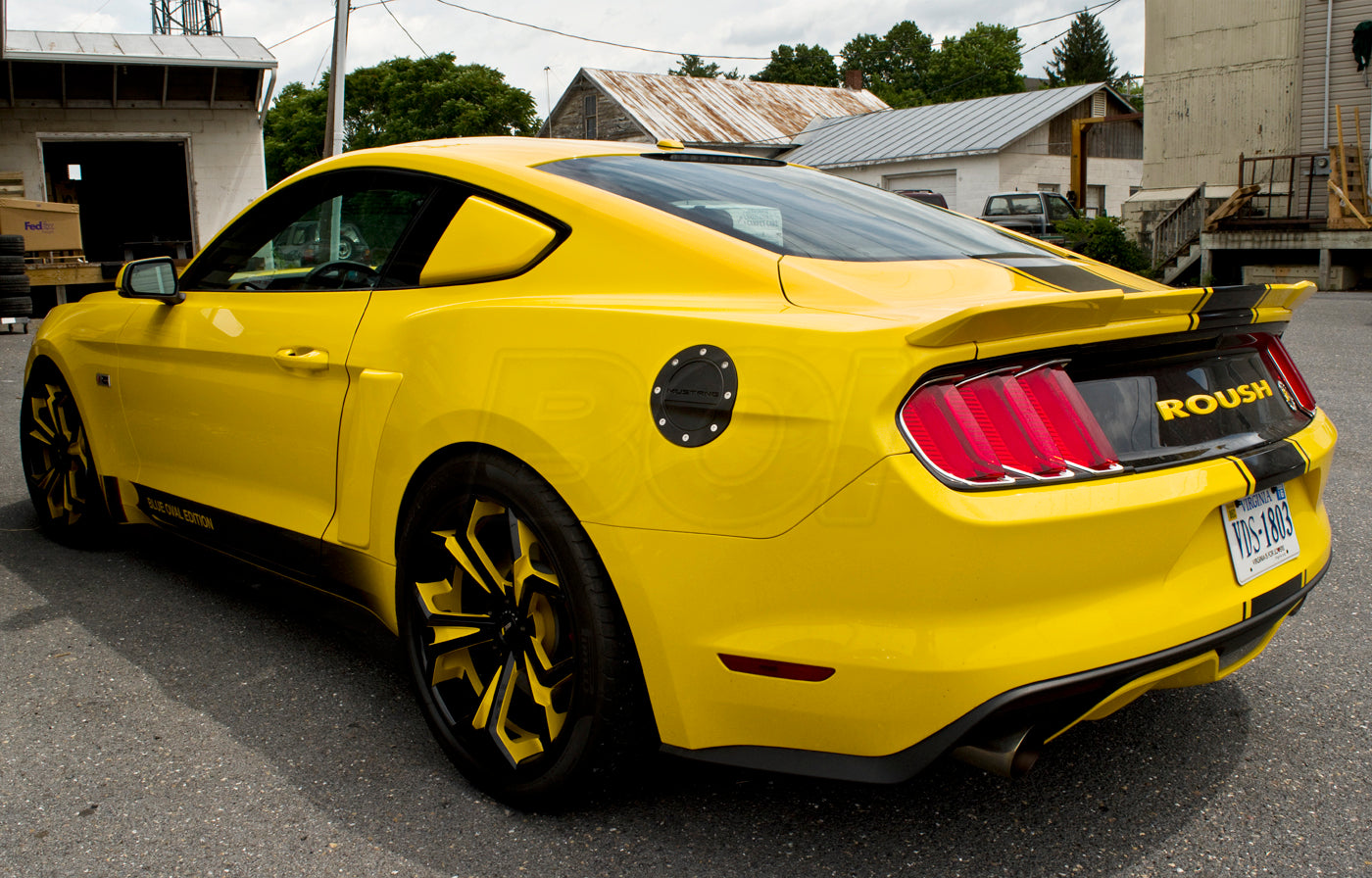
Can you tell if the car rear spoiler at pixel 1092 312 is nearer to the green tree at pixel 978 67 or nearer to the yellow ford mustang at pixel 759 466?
the yellow ford mustang at pixel 759 466

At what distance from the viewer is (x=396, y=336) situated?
262 centimetres

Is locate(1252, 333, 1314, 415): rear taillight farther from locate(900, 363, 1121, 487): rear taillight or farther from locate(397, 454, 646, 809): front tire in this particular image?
locate(397, 454, 646, 809): front tire

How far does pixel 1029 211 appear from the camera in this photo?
2561cm

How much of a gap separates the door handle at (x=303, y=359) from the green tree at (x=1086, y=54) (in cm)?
9194

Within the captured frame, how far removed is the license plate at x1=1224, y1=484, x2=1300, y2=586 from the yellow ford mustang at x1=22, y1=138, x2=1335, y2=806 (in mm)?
11

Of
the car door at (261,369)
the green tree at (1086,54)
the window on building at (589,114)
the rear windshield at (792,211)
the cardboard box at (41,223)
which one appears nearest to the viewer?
the rear windshield at (792,211)

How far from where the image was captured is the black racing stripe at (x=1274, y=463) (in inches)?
85.7

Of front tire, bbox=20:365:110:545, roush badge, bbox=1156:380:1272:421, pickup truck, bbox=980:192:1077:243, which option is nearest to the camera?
roush badge, bbox=1156:380:1272:421

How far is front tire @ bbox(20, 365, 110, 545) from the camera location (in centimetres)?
409

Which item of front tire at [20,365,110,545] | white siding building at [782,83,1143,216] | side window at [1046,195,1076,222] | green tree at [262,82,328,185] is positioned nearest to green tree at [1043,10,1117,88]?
white siding building at [782,83,1143,216]

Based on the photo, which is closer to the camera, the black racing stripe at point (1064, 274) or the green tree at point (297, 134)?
the black racing stripe at point (1064, 274)

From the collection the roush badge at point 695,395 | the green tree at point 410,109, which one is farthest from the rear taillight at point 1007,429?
the green tree at point 410,109

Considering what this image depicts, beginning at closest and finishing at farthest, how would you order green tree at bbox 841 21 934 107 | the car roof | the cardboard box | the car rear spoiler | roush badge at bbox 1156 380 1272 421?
the car rear spoiler, roush badge at bbox 1156 380 1272 421, the car roof, the cardboard box, green tree at bbox 841 21 934 107

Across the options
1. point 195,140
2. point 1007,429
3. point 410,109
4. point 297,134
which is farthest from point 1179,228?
point 297,134
